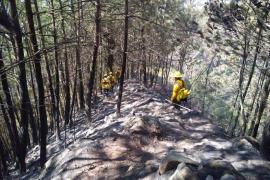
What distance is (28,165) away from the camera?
1633 cm

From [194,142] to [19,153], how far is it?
26.1ft

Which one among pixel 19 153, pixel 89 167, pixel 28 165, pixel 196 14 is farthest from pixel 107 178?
pixel 196 14

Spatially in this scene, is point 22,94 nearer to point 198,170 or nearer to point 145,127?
point 145,127

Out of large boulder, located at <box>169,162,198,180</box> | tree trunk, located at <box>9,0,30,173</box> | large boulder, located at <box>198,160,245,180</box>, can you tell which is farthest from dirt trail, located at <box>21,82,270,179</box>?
tree trunk, located at <box>9,0,30,173</box>

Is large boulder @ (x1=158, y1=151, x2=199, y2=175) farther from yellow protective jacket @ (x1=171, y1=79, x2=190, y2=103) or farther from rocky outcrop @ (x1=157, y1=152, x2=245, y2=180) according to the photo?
yellow protective jacket @ (x1=171, y1=79, x2=190, y2=103)

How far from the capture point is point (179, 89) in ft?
41.3

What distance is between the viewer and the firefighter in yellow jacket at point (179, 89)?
1245cm

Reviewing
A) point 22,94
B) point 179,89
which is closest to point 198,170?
point 179,89

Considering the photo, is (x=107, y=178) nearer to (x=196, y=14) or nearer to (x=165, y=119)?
(x=165, y=119)

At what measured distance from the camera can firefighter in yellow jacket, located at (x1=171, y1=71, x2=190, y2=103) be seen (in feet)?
40.8

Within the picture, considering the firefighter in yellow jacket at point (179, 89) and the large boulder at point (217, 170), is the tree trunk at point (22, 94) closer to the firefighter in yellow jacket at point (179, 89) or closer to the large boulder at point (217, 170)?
the large boulder at point (217, 170)

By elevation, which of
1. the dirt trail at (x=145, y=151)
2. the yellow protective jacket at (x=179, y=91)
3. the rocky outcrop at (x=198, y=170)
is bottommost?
the dirt trail at (x=145, y=151)

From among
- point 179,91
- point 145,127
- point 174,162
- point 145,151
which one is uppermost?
point 174,162

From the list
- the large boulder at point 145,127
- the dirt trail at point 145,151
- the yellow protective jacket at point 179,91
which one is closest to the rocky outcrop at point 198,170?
the dirt trail at point 145,151
